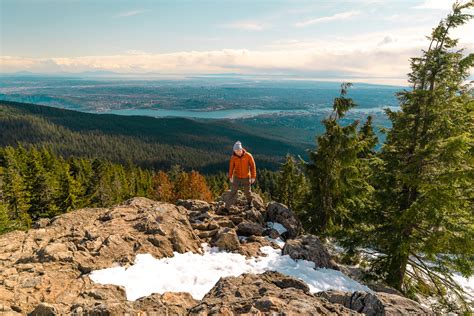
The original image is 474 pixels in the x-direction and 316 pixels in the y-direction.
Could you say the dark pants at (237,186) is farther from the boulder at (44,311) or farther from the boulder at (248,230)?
the boulder at (44,311)

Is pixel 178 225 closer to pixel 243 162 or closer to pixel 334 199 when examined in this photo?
pixel 243 162

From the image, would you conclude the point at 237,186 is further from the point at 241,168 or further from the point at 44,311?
the point at 44,311

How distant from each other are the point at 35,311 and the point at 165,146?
198243 mm

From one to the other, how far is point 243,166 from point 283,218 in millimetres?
4051

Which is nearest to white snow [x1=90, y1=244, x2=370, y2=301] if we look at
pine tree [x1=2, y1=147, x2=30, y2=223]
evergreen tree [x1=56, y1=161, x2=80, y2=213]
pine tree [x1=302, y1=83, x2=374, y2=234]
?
pine tree [x1=302, y1=83, x2=374, y2=234]

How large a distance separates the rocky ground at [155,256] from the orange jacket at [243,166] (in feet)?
7.39

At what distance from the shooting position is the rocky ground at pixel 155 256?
22.0 ft

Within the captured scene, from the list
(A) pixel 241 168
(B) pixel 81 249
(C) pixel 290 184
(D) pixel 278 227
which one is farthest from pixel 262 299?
(C) pixel 290 184

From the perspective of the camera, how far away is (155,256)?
991 centimetres

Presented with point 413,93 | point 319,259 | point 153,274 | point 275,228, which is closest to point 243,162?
point 275,228

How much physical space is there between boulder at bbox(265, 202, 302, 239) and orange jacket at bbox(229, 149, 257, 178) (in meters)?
2.96

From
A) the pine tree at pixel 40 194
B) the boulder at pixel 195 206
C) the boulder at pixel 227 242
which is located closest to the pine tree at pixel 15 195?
the pine tree at pixel 40 194

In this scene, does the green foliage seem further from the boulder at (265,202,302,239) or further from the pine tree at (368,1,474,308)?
the boulder at (265,202,302,239)

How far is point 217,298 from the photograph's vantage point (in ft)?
23.8
